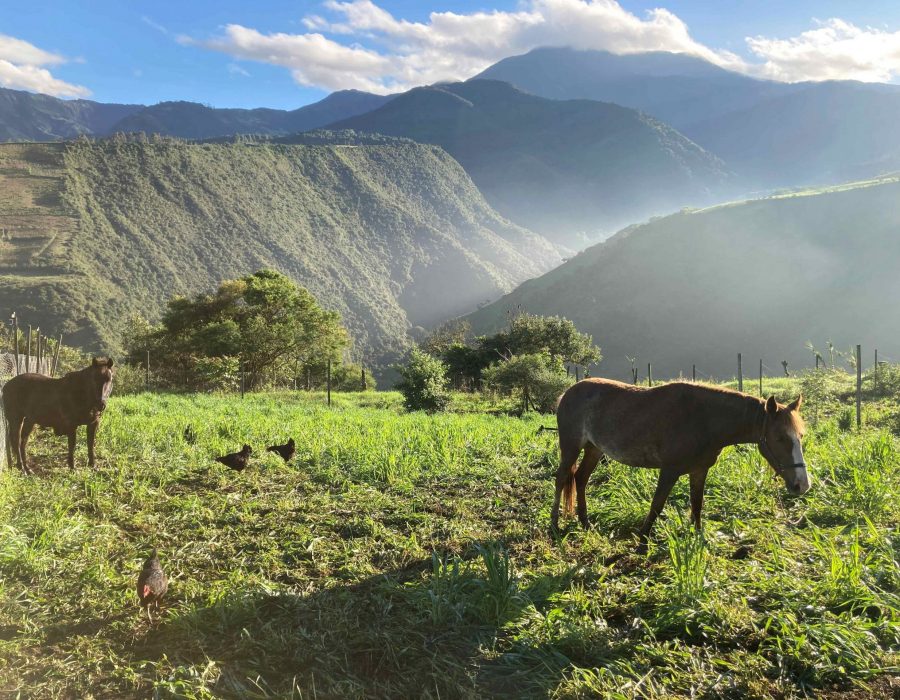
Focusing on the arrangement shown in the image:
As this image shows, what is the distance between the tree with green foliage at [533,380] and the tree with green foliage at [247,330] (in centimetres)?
1907

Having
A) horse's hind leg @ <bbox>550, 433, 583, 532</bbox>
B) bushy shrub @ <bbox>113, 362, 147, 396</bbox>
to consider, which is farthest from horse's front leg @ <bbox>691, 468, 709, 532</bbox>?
bushy shrub @ <bbox>113, 362, 147, 396</bbox>

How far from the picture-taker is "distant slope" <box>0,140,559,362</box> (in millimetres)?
85562

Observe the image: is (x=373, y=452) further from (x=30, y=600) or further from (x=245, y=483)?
(x=30, y=600)

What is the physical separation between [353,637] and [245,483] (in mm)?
4271

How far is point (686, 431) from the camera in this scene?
5238mm

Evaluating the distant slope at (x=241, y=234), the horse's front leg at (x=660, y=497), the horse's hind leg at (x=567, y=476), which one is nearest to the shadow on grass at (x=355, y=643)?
the horse's front leg at (x=660, y=497)

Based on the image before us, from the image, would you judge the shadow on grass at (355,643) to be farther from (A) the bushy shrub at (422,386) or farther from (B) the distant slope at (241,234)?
(B) the distant slope at (241,234)

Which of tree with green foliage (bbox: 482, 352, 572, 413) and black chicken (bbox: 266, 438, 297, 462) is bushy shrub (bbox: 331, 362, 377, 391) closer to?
tree with green foliage (bbox: 482, 352, 572, 413)

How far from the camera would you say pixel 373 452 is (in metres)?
8.73

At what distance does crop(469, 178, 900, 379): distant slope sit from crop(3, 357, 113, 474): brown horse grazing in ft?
249

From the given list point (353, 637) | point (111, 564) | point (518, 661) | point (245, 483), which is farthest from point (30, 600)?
point (518, 661)

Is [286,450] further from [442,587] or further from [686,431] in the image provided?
[686,431]

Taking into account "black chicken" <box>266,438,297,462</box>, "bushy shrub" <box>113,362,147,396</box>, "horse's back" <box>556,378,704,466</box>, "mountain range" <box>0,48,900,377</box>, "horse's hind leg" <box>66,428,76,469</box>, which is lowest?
"bushy shrub" <box>113,362,147,396</box>

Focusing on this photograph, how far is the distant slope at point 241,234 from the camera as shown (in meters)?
85.6
